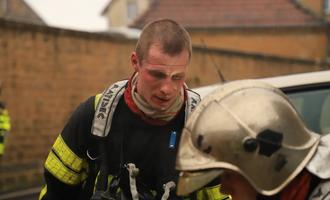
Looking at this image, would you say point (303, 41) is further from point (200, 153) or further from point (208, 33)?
point (200, 153)

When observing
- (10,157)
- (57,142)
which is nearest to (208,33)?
(10,157)

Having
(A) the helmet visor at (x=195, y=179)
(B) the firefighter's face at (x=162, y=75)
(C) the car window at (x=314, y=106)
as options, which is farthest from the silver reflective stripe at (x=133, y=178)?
(C) the car window at (x=314, y=106)

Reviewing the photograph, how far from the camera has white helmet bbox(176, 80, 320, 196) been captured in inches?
66.6

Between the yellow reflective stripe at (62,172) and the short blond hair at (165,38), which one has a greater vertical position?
the short blond hair at (165,38)

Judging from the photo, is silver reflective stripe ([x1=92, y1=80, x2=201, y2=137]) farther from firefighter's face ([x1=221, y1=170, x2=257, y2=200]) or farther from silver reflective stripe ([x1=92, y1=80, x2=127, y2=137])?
firefighter's face ([x1=221, y1=170, x2=257, y2=200])

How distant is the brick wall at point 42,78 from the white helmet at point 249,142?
8.20 meters

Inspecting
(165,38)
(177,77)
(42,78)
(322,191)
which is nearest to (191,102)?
(177,77)

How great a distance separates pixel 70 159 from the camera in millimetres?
2459

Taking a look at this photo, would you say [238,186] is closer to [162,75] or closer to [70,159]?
[162,75]

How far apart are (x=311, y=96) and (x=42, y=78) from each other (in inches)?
299

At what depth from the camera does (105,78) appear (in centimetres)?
1193

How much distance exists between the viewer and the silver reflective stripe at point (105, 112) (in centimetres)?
234

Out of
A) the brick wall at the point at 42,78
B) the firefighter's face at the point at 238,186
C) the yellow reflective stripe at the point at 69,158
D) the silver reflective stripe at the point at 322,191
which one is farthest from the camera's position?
the brick wall at the point at 42,78

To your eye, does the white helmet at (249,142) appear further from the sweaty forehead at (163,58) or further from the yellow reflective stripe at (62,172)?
the yellow reflective stripe at (62,172)
